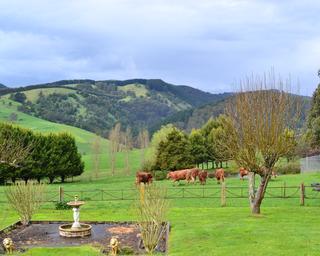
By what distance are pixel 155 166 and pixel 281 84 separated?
38.4 metres

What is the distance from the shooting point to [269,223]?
72.8ft

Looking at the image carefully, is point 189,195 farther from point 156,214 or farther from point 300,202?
point 156,214

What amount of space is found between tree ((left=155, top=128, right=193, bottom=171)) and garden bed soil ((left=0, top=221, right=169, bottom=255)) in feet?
118

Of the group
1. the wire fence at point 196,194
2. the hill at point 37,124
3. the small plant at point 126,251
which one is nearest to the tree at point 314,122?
the wire fence at point 196,194

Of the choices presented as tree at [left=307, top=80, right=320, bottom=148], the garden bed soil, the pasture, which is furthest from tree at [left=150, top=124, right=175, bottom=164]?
the garden bed soil

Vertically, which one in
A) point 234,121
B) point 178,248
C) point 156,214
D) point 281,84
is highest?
point 281,84

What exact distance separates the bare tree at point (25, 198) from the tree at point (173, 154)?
36.5m

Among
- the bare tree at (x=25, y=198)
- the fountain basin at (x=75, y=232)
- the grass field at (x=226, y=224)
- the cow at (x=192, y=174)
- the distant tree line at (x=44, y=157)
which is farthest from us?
the distant tree line at (x=44, y=157)

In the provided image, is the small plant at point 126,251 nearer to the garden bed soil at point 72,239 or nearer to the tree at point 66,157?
Result: the garden bed soil at point 72,239

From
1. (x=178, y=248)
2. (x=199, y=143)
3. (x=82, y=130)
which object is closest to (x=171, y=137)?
(x=199, y=143)

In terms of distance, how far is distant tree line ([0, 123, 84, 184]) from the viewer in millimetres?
54531

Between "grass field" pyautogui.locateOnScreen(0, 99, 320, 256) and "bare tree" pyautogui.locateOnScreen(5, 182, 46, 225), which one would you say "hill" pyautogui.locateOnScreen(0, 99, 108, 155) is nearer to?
"grass field" pyautogui.locateOnScreen(0, 99, 320, 256)

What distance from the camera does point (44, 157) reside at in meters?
56.5

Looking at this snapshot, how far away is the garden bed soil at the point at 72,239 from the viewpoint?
18922 mm
